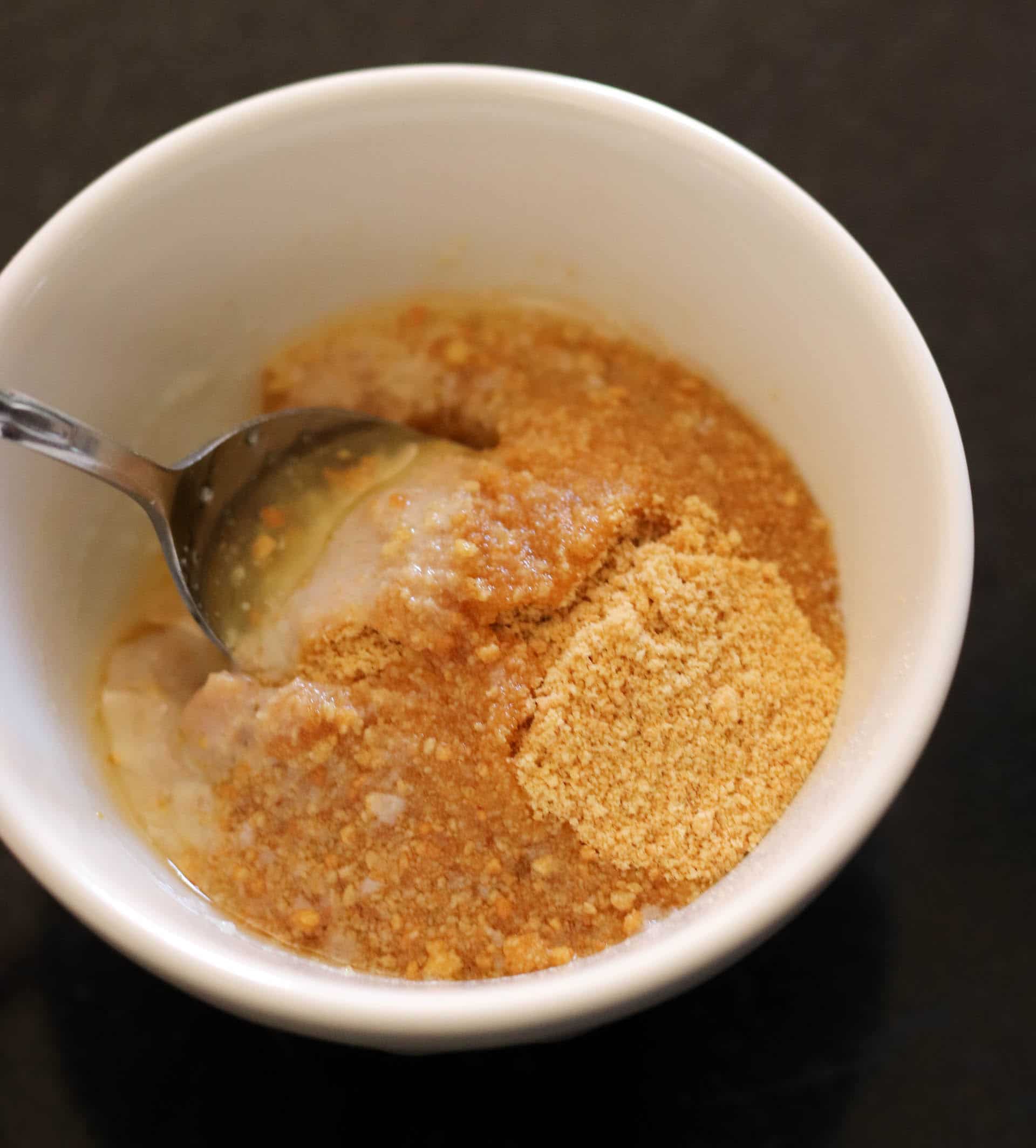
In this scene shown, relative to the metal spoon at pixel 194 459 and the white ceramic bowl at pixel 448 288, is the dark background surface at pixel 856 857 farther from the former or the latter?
the metal spoon at pixel 194 459

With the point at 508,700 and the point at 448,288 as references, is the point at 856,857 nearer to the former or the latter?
the point at 508,700

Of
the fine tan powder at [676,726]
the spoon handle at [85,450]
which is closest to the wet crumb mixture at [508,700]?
the fine tan powder at [676,726]

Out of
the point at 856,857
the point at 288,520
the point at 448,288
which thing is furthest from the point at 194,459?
the point at 856,857

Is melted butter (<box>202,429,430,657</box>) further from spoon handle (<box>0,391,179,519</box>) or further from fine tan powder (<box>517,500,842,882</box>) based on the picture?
fine tan powder (<box>517,500,842,882</box>)

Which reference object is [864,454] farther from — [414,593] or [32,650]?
[32,650]

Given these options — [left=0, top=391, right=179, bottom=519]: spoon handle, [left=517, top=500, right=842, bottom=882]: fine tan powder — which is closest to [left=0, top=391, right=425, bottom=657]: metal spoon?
[left=0, top=391, right=179, bottom=519]: spoon handle

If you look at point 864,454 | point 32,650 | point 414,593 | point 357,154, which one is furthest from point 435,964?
point 357,154
